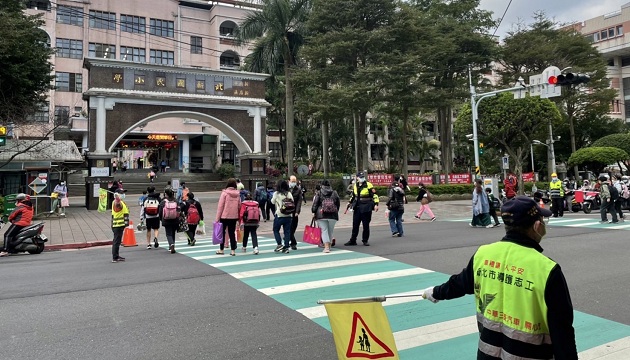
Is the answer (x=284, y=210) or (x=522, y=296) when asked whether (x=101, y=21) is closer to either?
(x=284, y=210)

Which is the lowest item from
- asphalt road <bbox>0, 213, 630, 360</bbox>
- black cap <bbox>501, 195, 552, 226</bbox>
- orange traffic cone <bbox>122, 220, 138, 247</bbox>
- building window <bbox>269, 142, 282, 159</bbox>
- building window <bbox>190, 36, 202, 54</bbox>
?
asphalt road <bbox>0, 213, 630, 360</bbox>

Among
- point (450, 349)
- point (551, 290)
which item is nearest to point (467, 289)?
point (551, 290)

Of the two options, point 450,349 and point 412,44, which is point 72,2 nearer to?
point 412,44

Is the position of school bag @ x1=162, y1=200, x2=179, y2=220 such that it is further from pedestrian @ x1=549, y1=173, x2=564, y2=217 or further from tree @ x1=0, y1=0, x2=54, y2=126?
pedestrian @ x1=549, y1=173, x2=564, y2=217

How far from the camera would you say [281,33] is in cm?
2983

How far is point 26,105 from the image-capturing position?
21.7 m

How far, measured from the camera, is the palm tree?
2938cm

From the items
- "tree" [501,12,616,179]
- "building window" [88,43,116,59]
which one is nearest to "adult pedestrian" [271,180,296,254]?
"tree" [501,12,616,179]

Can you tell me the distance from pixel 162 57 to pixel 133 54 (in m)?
3.25

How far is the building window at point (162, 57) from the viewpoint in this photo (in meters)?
51.6

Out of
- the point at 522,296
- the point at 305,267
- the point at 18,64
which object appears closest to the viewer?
the point at 522,296

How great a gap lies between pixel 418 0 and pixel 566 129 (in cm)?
2174

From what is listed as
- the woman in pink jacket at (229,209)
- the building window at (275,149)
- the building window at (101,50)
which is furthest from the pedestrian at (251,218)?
the building window at (275,149)

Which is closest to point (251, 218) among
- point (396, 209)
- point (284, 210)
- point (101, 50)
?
point (284, 210)
